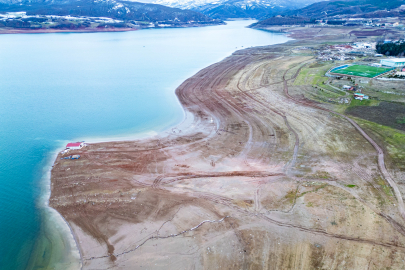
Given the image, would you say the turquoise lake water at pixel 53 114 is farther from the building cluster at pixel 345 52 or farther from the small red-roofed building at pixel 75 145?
the building cluster at pixel 345 52

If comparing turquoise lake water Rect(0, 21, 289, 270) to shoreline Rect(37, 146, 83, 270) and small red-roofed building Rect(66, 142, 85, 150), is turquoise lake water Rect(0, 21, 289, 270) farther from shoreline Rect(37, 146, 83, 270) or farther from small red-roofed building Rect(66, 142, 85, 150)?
small red-roofed building Rect(66, 142, 85, 150)

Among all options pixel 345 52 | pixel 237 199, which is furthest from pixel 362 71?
pixel 237 199

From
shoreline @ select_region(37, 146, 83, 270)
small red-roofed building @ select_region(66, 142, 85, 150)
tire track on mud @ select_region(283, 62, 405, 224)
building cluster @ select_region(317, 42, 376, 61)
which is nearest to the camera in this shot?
shoreline @ select_region(37, 146, 83, 270)

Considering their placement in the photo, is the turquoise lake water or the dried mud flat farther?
the turquoise lake water

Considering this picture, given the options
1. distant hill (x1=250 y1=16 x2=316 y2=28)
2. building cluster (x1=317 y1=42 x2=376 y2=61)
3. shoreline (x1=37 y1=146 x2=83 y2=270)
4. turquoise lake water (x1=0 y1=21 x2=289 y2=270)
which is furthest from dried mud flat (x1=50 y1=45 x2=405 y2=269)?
distant hill (x1=250 y1=16 x2=316 y2=28)

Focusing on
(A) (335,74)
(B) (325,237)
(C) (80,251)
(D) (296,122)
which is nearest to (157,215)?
(C) (80,251)

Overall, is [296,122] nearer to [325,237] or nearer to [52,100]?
[325,237]
